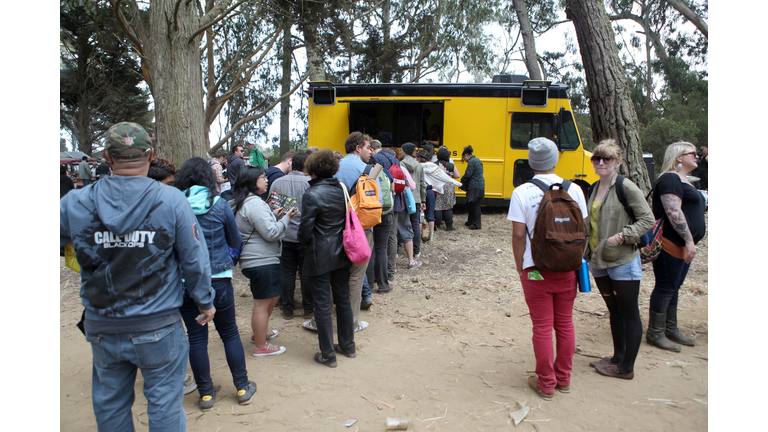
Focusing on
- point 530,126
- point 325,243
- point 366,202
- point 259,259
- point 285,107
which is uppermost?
point 285,107

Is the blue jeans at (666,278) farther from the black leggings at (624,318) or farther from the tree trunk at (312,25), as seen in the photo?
the tree trunk at (312,25)

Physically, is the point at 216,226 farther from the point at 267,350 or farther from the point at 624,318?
the point at 624,318

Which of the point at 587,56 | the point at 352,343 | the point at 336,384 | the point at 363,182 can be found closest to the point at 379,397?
the point at 336,384

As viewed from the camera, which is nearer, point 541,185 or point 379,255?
point 541,185

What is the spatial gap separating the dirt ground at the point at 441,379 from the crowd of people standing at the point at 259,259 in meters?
0.15

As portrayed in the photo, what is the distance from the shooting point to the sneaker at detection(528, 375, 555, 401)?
322 centimetres

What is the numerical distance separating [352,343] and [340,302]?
0.44 m

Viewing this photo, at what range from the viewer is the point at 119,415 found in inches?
88.6

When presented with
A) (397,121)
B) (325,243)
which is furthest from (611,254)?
(397,121)

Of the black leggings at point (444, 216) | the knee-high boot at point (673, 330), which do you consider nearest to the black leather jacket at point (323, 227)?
the knee-high boot at point (673, 330)

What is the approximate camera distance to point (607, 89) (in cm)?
671

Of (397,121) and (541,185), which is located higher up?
(397,121)

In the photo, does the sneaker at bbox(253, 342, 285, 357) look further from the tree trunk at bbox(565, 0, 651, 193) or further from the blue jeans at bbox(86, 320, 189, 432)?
the tree trunk at bbox(565, 0, 651, 193)

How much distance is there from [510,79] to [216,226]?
9.17 meters
